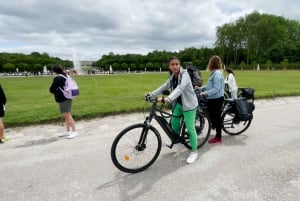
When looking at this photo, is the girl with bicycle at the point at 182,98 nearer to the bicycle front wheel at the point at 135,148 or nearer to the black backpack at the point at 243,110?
the bicycle front wheel at the point at 135,148

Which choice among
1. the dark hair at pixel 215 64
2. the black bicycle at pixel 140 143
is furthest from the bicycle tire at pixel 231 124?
the black bicycle at pixel 140 143

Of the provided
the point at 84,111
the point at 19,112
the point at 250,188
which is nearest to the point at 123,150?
the point at 250,188

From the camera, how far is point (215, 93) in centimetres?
440

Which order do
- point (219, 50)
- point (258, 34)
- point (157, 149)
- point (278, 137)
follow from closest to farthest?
point (157, 149)
point (278, 137)
point (258, 34)
point (219, 50)

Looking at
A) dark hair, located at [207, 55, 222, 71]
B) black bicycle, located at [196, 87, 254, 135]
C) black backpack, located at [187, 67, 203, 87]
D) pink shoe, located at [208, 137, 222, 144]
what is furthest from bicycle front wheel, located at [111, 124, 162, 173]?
black backpack, located at [187, 67, 203, 87]

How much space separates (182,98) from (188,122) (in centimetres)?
44

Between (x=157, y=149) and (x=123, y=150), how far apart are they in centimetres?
→ 60

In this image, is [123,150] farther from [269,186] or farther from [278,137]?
[278,137]

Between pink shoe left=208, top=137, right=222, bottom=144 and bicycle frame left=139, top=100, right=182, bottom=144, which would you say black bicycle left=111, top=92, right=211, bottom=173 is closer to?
bicycle frame left=139, top=100, right=182, bottom=144

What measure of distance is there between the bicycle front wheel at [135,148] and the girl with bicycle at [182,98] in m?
0.48

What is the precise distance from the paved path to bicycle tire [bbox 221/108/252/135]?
181 mm

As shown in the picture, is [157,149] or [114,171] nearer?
[114,171]

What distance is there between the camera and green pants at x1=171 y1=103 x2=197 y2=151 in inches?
146

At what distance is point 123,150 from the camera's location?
348cm
